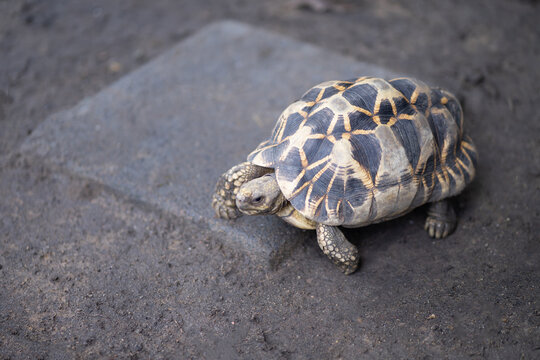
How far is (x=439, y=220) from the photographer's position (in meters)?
2.76

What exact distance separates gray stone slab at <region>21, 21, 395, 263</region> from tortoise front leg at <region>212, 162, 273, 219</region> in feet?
0.26

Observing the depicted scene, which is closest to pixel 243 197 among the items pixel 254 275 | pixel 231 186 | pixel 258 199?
pixel 258 199

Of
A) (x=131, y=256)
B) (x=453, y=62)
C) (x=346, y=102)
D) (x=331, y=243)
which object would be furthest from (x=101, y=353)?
(x=453, y=62)

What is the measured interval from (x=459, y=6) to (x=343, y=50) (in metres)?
1.52

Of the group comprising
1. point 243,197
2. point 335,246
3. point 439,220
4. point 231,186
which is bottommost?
point 439,220

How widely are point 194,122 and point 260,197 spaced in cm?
126

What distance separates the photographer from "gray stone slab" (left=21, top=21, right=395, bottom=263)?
2898 millimetres

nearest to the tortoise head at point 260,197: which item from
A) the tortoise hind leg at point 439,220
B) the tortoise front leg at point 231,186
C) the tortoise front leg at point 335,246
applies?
the tortoise front leg at point 231,186

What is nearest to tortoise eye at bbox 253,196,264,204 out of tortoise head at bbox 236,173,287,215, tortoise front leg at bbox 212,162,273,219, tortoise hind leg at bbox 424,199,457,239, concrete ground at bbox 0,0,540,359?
tortoise head at bbox 236,173,287,215

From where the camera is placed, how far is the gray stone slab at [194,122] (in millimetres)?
2898

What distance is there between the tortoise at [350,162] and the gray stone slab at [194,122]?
33 centimetres

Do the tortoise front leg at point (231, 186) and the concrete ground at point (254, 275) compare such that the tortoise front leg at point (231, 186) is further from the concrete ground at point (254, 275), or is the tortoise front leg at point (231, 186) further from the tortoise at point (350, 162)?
the concrete ground at point (254, 275)

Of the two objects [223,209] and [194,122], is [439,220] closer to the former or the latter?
[223,209]

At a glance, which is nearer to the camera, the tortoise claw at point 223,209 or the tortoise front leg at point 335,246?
the tortoise front leg at point 335,246
